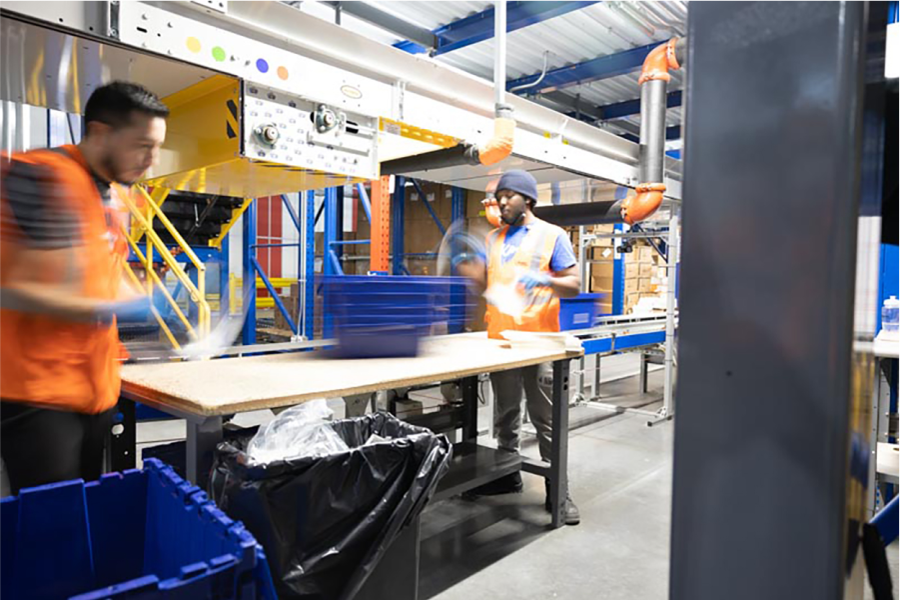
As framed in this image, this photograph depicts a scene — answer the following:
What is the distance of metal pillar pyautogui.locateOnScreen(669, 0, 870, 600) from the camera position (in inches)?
20.5

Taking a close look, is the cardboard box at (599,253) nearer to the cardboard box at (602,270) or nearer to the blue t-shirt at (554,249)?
the cardboard box at (602,270)

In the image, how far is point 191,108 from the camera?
8.16 ft

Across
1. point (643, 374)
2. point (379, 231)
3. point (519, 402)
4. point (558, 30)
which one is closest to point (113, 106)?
point (519, 402)

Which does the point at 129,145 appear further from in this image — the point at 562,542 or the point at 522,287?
the point at 562,542

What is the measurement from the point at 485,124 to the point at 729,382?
318cm

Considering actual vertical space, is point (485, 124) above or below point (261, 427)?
above

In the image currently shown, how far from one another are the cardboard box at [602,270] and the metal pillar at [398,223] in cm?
280

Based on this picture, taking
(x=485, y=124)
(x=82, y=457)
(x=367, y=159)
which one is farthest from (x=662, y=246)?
(x=82, y=457)

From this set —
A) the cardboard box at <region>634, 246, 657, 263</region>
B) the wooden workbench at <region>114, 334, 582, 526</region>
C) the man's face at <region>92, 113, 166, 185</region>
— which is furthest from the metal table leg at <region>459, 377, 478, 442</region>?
the cardboard box at <region>634, 246, 657, 263</region>

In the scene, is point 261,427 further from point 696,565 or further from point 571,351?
point 571,351

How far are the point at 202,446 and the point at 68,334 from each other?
0.47 meters

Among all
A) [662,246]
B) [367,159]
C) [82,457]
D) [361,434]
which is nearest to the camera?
[82,457]

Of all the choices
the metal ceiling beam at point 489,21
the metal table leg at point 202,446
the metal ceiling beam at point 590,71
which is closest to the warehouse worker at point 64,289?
the metal table leg at point 202,446

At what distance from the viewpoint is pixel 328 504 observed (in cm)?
152
